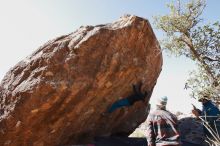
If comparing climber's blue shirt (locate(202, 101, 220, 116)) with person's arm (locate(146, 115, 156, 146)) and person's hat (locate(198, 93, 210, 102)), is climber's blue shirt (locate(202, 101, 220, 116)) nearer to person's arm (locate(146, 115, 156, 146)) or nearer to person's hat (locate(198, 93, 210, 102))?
person's hat (locate(198, 93, 210, 102))

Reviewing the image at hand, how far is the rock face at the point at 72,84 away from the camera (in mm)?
10828

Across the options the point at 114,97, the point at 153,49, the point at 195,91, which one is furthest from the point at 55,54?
the point at 195,91

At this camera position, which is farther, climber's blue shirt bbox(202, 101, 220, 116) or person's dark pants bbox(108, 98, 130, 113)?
person's dark pants bbox(108, 98, 130, 113)

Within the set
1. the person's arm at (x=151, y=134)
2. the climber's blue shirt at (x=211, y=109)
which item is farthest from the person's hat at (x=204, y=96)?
the person's arm at (x=151, y=134)

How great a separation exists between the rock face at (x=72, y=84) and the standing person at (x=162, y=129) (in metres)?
2.58

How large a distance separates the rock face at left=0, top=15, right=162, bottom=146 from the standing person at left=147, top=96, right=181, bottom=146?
2.58 metres

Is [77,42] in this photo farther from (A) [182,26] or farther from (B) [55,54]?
(A) [182,26]

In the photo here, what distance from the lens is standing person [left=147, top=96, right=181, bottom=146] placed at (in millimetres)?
9992

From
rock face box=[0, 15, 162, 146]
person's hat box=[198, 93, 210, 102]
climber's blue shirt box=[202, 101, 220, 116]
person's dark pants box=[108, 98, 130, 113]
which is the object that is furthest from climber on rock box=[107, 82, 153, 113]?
Result: climber's blue shirt box=[202, 101, 220, 116]

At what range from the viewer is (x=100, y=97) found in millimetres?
12000

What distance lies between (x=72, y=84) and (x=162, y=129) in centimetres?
354

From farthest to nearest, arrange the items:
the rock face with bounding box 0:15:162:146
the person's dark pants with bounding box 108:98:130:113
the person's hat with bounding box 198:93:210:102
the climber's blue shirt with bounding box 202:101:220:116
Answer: the person's dark pants with bounding box 108:98:130:113
the climber's blue shirt with bounding box 202:101:220:116
the person's hat with bounding box 198:93:210:102
the rock face with bounding box 0:15:162:146

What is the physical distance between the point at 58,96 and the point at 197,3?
358 inches

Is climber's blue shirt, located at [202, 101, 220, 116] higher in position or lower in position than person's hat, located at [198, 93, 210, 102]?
lower
